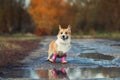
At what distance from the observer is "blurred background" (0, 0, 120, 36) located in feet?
223

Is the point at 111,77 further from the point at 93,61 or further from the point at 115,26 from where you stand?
the point at 115,26

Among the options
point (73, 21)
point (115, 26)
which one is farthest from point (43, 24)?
point (115, 26)

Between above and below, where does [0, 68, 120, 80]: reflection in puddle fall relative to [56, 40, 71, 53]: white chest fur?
below

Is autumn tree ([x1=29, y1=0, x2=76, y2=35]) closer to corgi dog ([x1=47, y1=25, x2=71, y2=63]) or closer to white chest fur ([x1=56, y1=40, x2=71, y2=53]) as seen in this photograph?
corgi dog ([x1=47, y1=25, x2=71, y2=63])

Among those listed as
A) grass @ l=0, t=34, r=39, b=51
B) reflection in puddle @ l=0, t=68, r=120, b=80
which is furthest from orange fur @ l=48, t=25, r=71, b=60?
grass @ l=0, t=34, r=39, b=51

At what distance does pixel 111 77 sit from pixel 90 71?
1.55 metres

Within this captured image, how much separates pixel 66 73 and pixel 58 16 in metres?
69.0

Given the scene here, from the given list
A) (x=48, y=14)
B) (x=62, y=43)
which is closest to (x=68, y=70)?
(x=62, y=43)

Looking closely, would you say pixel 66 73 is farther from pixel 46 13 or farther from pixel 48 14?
pixel 46 13

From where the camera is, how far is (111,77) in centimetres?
1161

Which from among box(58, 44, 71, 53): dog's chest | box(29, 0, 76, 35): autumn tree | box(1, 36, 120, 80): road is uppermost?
box(58, 44, 71, 53): dog's chest

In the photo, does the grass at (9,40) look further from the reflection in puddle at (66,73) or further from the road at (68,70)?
the reflection in puddle at (66,73)

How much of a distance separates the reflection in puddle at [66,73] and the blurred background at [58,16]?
5051cm

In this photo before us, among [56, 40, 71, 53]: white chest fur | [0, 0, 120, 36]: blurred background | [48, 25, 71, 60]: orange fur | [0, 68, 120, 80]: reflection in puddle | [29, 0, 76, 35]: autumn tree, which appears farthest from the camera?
[29, 0, 76, 35]: autumn tree
